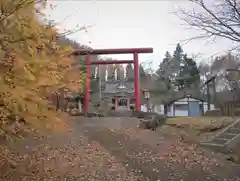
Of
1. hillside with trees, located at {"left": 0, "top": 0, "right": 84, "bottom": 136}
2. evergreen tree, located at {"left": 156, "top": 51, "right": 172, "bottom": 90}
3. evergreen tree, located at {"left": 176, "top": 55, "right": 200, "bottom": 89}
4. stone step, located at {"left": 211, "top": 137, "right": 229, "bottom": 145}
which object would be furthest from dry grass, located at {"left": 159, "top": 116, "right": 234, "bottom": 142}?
evergreen tree, located at {"left": 156, "top": 51, "right": 172, "bottom": 90}

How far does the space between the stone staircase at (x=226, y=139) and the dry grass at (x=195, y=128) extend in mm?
495

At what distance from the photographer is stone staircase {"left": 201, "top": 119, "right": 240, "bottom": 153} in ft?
31.2

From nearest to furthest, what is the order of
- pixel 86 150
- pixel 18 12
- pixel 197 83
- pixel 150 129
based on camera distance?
pixel 18 12, pixel 86 150, pixel 150 129, pixel 197 83

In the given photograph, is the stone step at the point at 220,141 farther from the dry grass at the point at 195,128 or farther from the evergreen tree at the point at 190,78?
the evergreen tree at the point at 190,78

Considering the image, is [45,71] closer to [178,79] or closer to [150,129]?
[150,129]

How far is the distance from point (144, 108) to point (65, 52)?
4053 centimetres

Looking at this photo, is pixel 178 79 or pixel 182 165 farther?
pixel 178 79

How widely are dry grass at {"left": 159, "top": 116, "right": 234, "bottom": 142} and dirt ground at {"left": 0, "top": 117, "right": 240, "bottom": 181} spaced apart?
1.57 ft

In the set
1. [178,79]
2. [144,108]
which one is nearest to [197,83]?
[178,79]

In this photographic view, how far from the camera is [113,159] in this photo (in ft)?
30.3

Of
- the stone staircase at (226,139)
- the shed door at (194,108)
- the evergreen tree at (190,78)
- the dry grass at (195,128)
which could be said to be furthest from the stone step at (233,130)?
the evergreen tree at (190,78)

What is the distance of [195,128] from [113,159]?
3.94 metres

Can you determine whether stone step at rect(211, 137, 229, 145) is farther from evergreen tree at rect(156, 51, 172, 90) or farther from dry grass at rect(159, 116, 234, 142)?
evergreen tree at rect(156, 51, 172, 90)

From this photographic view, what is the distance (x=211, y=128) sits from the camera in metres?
11.5
